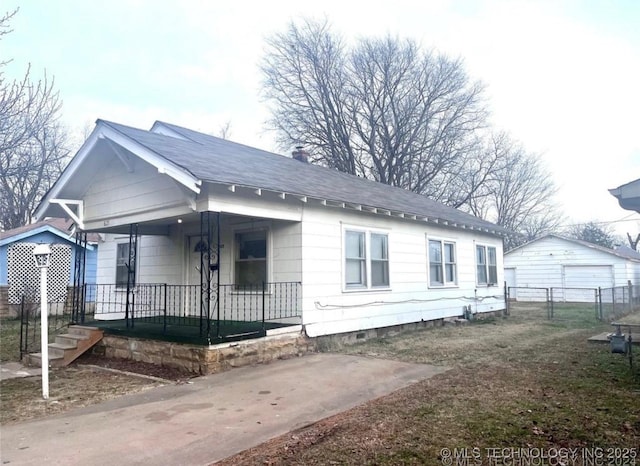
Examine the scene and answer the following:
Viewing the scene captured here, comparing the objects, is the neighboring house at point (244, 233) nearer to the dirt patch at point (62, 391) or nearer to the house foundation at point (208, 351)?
the house foundation at point (208, 351)

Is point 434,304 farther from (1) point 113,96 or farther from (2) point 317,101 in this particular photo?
(2) point 317,101

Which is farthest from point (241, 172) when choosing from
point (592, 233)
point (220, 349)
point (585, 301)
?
point (592, 233)

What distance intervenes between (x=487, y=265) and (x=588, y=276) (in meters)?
10.5

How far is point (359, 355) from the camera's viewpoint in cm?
862

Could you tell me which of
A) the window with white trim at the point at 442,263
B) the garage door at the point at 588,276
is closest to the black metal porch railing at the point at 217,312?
the window with white trim at the point at 442,263

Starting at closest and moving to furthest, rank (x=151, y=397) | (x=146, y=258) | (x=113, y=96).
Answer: (x=151, y=397)
(x=146, y=258)
(x=113, y=96)

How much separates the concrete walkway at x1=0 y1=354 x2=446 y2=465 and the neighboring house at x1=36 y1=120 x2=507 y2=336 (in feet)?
5.79

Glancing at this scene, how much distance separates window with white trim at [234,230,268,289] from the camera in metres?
9.67

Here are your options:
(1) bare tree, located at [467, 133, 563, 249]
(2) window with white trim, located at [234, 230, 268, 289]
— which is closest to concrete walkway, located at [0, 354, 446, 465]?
(2) window with white trim, located at [234, 230, 268, 289]

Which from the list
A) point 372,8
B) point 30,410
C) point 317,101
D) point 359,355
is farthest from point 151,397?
point 317,101

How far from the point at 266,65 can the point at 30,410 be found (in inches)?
1050

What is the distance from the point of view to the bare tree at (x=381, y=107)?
28391mm

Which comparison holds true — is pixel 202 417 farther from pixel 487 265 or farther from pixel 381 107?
pixel 381 107

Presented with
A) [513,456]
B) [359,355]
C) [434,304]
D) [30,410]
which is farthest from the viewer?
[434,304]
